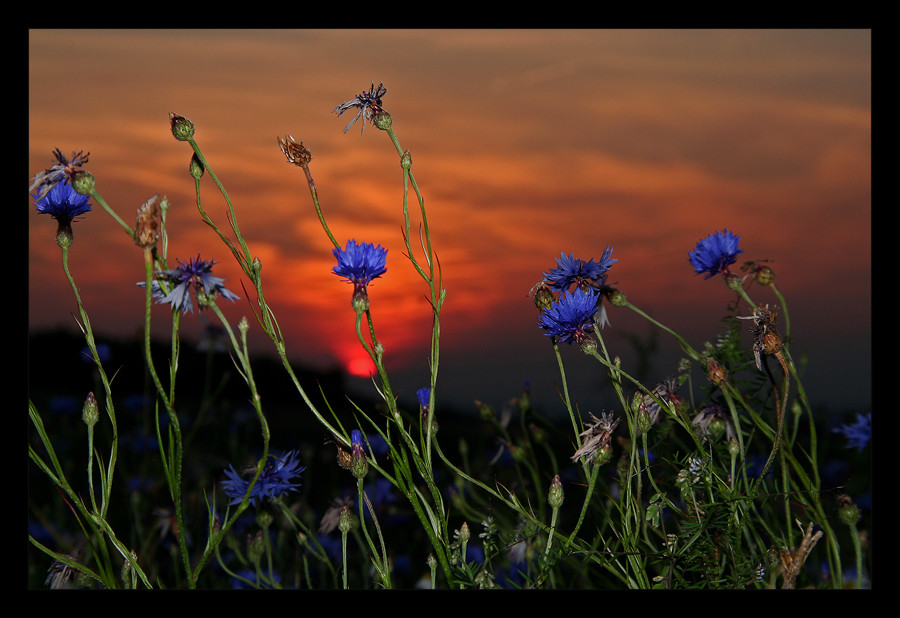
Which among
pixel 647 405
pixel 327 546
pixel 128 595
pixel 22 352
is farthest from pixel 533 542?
pixel 327 546

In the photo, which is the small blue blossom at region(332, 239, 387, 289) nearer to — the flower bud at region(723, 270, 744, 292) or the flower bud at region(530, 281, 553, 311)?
the flower bud at region(530, 281, 553, 311)

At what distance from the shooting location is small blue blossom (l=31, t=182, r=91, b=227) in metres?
1.09

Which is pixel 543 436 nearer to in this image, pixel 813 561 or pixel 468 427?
pixel 813 561

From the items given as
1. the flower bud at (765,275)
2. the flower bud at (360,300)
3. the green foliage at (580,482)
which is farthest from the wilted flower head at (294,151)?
the flower bud at (765,275)

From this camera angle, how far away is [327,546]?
217cm

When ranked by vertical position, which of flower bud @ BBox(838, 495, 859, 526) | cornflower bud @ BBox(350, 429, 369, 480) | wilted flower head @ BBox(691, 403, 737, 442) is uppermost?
wilted flower head @ BBox(691, 403, 737, 442)

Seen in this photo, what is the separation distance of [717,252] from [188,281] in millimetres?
866

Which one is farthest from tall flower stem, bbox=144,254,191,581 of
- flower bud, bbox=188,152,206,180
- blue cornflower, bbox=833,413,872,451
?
blue cornflower, bbox=833,413,872,451

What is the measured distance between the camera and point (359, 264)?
1.05 m

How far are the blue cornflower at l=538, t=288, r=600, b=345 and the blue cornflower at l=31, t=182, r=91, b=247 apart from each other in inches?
28.3

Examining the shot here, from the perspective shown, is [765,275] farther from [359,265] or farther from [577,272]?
[359,265]

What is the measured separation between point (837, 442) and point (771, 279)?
233cm

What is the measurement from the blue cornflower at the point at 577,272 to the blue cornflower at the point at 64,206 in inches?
28.9

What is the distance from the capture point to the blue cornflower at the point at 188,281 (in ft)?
3.10
